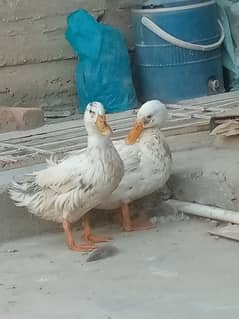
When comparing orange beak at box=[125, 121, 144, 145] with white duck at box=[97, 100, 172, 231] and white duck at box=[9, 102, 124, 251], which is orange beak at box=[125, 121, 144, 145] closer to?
white duck at box=[97, 100, 172, 231]

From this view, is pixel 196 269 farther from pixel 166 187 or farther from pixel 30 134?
pixel 30 134

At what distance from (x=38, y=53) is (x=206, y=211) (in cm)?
299

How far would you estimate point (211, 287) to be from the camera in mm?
4047

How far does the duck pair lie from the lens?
15.2ft

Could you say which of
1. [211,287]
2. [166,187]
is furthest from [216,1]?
[211,287]

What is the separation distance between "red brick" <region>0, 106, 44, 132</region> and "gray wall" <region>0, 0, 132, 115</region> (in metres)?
0.71

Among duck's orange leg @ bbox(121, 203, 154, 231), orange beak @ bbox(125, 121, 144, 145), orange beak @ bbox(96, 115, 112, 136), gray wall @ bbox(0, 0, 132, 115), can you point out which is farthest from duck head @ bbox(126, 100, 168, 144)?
gray wall @ bbox(0, 0, 132, 115)

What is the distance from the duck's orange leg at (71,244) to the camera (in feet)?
15.4

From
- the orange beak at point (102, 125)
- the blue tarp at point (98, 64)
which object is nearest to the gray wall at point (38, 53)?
the blue tarp at point (98, 64)

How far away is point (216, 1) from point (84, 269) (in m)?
3.86

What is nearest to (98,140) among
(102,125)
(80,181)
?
(102,125)

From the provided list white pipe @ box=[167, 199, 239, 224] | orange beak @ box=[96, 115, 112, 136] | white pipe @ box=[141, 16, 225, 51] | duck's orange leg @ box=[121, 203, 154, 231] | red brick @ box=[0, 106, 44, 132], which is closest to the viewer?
orange beak @ box=[96, 115, 112, 136]

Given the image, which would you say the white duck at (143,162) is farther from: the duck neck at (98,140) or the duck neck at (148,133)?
the duck neck at (98,140)

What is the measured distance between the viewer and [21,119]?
6680 mm
